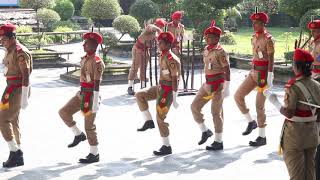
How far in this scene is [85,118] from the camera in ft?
29.7

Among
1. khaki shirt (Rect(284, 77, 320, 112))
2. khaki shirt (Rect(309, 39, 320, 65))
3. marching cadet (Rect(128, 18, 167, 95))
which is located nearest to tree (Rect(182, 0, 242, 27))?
marching cadet (Rect(128, 18, 167, 95))

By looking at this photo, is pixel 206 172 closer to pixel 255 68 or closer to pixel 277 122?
pixel 255 68

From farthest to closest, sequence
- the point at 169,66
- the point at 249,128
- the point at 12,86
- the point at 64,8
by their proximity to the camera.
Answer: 1. the point at 64,8
2. the point at 249,128
3. the point at 169,66
4. the point at 12,86

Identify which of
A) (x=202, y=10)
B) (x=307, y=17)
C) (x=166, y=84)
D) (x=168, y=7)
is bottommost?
(x=166, y=84)

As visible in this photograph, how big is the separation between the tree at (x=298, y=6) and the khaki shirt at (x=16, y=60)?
34.7ft

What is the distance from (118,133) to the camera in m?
11.1

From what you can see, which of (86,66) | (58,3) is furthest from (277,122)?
(58,3)

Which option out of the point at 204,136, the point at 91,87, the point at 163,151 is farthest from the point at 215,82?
the point at 91,87

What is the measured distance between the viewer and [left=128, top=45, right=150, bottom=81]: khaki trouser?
15438 mm

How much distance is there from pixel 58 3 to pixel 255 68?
2975cm

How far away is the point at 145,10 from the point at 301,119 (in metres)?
18.6

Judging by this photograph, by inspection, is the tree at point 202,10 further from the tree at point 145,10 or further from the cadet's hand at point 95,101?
the cadet's hand at point 95,101

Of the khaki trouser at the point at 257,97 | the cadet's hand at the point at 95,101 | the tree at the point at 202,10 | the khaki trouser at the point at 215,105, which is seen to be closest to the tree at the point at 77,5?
Answer: the tree at the point at 202,10

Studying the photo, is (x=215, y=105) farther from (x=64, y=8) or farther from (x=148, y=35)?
(x=64, y=8)
